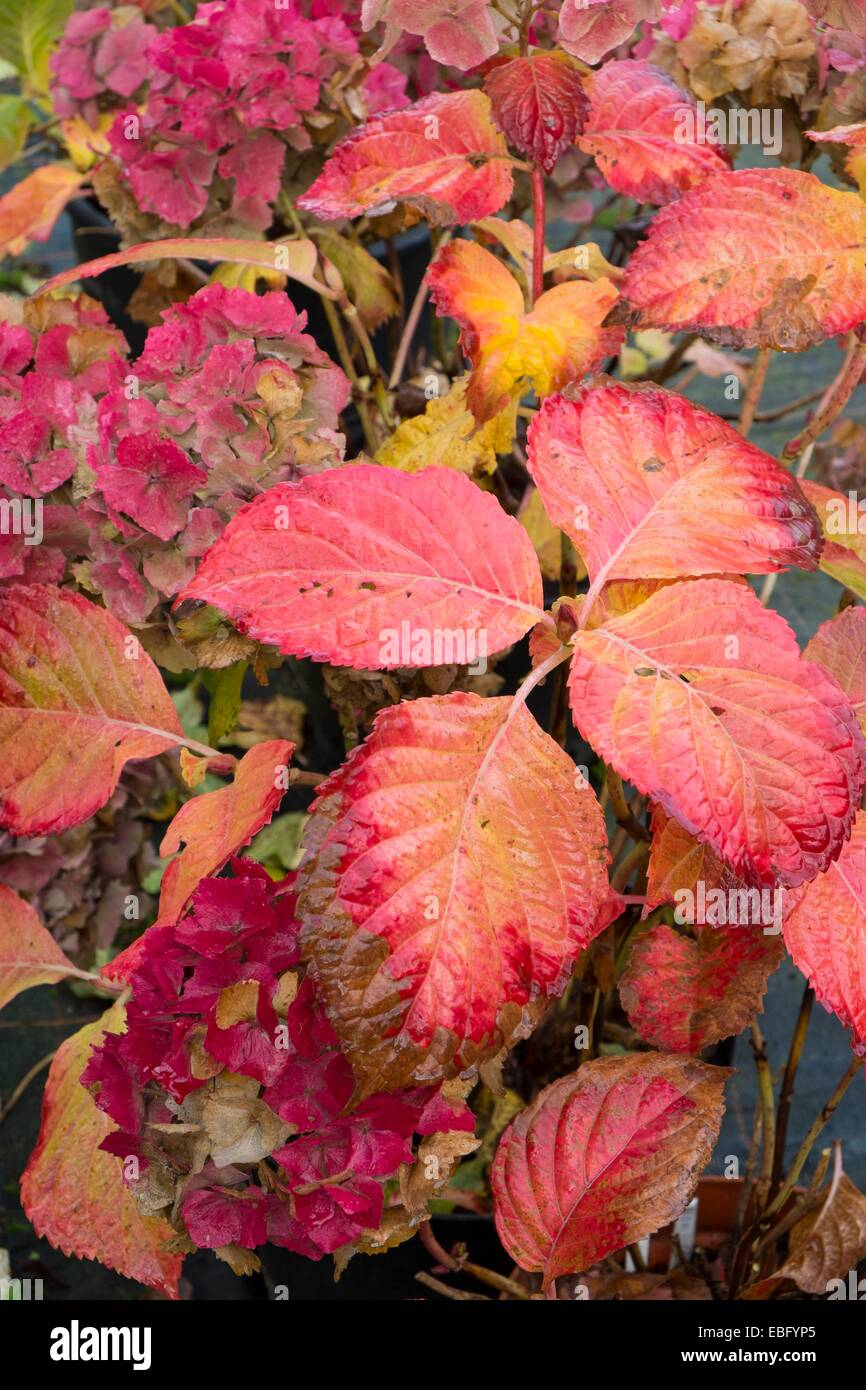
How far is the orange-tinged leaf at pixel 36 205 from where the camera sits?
119 cm

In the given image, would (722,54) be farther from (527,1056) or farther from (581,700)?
(527,1056)

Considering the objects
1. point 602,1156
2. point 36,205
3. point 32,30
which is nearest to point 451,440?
point 602,1156

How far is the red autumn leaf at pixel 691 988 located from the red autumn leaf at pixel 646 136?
41cm

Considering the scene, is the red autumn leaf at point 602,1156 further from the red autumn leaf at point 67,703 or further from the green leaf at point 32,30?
the green leaf at point 32,30

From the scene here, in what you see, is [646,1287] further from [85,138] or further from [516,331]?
[85,138]

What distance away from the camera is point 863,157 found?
678 millimetres

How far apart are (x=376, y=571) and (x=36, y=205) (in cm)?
83

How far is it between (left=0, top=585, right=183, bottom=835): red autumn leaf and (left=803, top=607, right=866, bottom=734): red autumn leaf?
1.11 ft

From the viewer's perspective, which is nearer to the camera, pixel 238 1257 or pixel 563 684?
pixel 238 1257

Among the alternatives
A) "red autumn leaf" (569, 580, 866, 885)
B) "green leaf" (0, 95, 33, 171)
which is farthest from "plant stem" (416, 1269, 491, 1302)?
"green leaf" (0, 95, 33, 171)

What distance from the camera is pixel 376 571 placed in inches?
22.7

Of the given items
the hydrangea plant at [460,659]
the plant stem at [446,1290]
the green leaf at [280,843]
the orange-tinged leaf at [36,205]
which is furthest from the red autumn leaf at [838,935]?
the orange-tinged leaf at [36,205]
